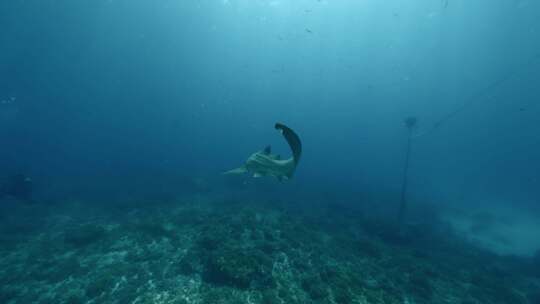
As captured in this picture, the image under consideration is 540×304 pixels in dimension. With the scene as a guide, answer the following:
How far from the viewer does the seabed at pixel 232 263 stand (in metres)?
12.1

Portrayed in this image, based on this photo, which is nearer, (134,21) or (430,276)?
(430,276)

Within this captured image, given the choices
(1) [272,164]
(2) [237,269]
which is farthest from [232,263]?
(1) [272,164]

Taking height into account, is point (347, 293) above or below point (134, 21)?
below

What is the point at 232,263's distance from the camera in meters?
13.1

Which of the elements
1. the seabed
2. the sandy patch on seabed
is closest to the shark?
the seabed

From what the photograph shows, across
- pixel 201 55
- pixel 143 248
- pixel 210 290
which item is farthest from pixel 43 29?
pixel 210 290

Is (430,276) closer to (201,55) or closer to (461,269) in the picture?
(461,269)

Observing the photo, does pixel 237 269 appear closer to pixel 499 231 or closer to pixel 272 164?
pixel 272 164

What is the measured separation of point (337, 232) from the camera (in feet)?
75.0

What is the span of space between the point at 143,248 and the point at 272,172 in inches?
586

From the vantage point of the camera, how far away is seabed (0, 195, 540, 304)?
12102mm

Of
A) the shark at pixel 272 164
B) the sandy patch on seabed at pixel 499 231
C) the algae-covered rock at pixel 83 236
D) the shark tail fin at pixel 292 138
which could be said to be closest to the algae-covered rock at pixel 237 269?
the shark at pixel 272 164

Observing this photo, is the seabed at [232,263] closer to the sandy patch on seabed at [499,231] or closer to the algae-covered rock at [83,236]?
the algae-covered rock at [83,236]

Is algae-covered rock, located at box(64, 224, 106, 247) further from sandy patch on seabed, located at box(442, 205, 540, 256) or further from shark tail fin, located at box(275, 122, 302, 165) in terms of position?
sandy patch on seabed, located at box(442, 205, 540, 256)
